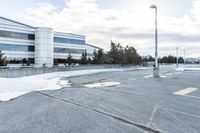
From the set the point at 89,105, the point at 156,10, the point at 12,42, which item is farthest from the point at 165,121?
the point at 12,42

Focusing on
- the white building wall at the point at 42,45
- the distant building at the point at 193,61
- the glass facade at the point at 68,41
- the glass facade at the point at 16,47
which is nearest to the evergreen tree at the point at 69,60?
the glass facade at the point at 68,41

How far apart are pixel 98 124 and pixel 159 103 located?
395 cm

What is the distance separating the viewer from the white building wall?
202 feet

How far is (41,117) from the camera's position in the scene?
7.30m

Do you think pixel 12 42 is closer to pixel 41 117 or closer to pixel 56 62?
pixel 56 62

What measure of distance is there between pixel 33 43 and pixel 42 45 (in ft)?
10.4

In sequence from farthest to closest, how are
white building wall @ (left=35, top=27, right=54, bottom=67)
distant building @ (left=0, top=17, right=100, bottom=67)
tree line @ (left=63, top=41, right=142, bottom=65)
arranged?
white building wall @ (left=35, top=27, right=54, bottom=67) → tree line @ (left=63, top=41, right=142, bottom=65) → distant building @ (left=0, top=17, right=100, bottom=67)

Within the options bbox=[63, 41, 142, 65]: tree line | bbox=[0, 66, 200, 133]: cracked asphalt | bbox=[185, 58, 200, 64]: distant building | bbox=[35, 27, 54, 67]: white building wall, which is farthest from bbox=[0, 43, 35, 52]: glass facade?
bbox=[185, 58, 200, 64]: distant building

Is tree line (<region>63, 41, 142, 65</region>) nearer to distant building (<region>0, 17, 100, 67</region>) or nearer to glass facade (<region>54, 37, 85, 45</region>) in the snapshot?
distant building (<region>0, 17, 100, 67</region>)

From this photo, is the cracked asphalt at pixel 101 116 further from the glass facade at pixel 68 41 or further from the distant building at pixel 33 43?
the glass facade at pixel 68 41

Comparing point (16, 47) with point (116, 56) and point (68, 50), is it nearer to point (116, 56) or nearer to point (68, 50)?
point (68, 50)

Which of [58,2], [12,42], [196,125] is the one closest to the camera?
[196,125]

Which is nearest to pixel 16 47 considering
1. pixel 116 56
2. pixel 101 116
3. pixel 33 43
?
pixel 33 43

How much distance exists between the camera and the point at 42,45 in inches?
2424
